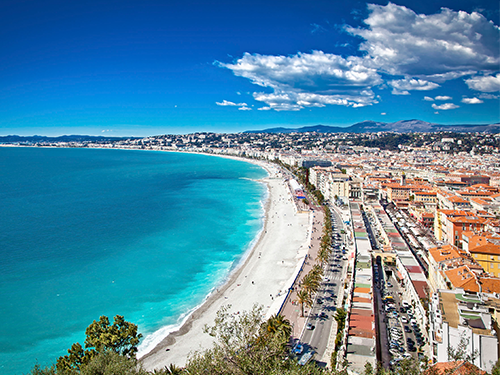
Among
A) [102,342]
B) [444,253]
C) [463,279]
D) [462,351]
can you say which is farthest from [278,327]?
[444,253]

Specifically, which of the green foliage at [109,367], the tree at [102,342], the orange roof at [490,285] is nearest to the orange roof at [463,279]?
the orange roof at [490,285]

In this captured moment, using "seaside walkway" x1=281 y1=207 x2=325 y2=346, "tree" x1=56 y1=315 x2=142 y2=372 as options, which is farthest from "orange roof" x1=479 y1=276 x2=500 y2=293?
"tree" x1=56 y1=315 x2=142 y2=372

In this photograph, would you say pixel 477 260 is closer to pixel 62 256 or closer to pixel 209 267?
pixel 209 267

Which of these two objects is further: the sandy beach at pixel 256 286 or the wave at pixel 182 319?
the wave at pixel 182 319

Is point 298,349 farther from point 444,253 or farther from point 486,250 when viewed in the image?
point 486,250

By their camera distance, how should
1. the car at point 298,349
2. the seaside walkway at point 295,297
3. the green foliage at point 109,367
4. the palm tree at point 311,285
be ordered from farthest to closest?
1. the palm tree at point 311,285
2. the seaside walkway at point 295,297
3. the car at point 298,349
4. the green foliage at point 109,367

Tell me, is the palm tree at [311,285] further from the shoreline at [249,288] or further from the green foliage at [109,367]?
the green foliage at [109,367]
